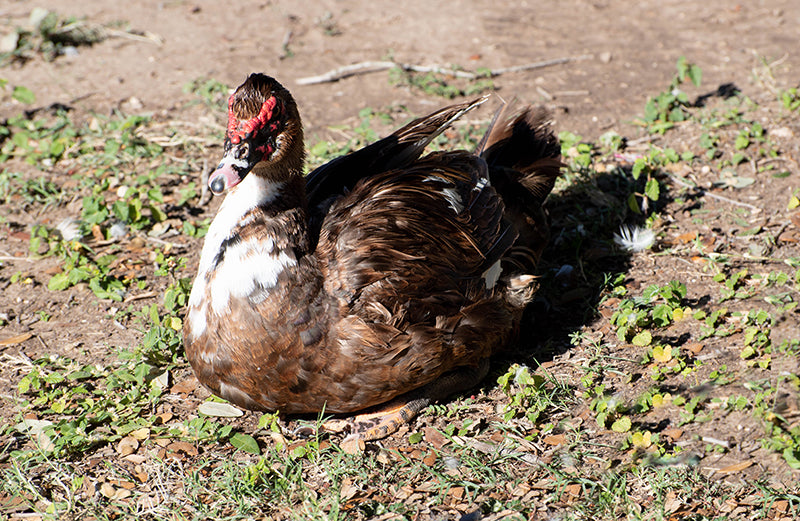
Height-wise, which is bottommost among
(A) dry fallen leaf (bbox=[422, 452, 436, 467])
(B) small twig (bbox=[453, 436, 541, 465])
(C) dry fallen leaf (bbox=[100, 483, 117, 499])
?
(A) dry fallen leaf (bbox=[422, 452, 436, 467])

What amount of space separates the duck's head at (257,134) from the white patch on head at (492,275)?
1.04 metres

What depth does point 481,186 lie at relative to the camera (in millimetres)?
3891

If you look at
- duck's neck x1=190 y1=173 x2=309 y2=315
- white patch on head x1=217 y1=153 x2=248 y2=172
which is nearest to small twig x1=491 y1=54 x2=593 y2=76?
duck's neck x1=190 y1=173 x2=309 y2=315

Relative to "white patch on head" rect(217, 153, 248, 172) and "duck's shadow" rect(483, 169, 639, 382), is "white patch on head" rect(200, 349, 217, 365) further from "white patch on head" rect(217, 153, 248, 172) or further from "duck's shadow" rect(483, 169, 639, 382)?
"duck's shadow" rect(483, 169, 639, 382)

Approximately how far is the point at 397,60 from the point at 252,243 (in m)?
3.93

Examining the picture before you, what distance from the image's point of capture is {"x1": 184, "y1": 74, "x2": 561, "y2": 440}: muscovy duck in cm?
322

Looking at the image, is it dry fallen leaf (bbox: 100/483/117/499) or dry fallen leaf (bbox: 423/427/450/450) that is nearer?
dry fallen leaf (bbox: 100/483/117/499)

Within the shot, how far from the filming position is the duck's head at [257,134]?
3156 millimetres

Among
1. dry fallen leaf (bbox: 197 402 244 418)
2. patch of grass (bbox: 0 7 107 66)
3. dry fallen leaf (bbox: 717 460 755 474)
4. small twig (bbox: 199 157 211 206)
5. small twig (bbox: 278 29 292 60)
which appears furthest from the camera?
patch of grass (bbox: 0 7 107 66)

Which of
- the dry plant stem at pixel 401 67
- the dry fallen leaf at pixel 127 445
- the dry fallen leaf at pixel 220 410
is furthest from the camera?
the dry plant stem at pixel 401 67

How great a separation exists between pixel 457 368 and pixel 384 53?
12.9 feet

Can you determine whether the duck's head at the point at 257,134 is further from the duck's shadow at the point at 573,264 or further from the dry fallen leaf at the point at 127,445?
the duck's shadow at the point at 573,264

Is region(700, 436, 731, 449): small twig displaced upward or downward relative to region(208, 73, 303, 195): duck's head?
downward

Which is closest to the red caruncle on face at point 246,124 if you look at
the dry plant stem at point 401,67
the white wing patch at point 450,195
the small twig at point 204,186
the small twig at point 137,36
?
the white wing patch at point 450,195
